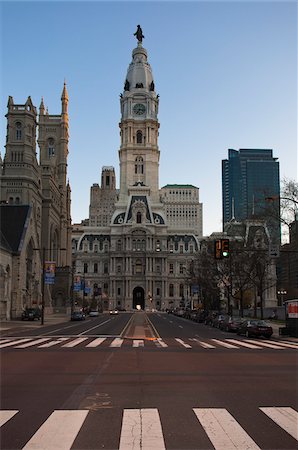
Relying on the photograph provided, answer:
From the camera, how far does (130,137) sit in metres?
177

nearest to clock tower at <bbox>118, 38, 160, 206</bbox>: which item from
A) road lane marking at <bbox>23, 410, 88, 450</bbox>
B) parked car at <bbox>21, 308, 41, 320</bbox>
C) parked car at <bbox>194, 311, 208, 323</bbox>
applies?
parked car at <bbox>194, 311, 208, 323</bbox>

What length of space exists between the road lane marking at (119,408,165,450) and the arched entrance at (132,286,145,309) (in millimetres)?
146971

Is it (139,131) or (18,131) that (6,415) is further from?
(139,131)

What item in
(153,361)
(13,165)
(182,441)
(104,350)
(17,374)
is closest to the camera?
(182,441)

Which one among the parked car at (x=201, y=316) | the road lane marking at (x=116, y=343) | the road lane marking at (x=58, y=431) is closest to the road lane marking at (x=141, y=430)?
the road lane marking at (x=58, y=431)

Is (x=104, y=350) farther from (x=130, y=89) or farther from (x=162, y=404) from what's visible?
(x=130, y=89)

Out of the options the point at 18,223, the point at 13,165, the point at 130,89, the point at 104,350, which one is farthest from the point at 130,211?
the point at 104,350

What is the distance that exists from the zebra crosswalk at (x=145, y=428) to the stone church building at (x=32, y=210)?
4195 centimetres

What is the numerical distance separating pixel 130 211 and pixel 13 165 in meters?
74.1

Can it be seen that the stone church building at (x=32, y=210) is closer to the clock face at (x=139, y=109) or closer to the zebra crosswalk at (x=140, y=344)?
the zebra crosswalk at (x=140, y=344)

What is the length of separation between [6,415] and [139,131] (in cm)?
17399

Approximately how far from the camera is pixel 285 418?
9.39 metres

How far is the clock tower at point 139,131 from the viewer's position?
175500 millimetres

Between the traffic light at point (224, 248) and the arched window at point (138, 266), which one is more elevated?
the arched window at point (138, 266)
